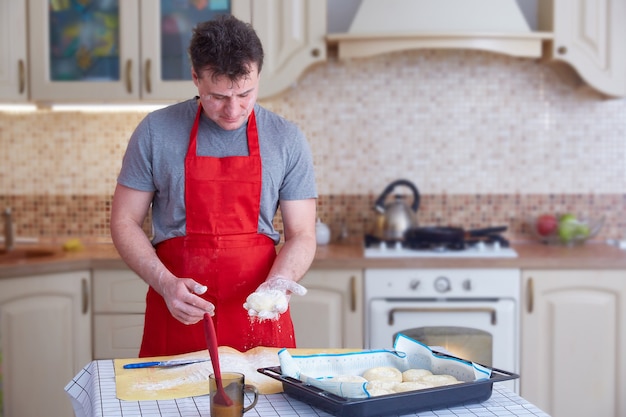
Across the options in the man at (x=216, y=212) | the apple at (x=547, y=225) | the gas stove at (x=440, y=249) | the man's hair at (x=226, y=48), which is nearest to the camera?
the man's hair at (x=226, y=48)

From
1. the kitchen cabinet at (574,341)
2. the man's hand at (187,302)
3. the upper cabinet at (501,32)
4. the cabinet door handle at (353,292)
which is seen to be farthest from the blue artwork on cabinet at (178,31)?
the man's hand at (187,302)

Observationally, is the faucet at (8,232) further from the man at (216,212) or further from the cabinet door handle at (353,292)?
the man at (216,212)

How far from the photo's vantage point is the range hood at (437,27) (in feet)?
10.8

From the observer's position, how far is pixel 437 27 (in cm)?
332

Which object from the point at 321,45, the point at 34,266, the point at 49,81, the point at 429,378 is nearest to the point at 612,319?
the point at 321,45

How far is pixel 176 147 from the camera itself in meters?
Answer: 2.14

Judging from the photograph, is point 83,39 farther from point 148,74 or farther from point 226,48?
point 226,48

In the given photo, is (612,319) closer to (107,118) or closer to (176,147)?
(176,147)

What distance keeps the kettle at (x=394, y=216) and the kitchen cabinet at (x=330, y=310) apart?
374 mm

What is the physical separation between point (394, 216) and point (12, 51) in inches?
65.5

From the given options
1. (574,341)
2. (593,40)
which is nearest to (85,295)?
(574,341)

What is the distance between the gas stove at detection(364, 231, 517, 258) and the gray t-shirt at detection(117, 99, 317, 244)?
1055mm

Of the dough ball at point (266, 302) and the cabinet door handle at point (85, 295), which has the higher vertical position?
the dough ball at point (266, 302)

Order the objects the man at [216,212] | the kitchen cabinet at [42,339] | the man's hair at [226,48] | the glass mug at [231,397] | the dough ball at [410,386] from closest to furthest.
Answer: the glass mug at [231,397]
the dough ball at [410,386]
the man's hair at [226,48]
the man at [216,212]
the kitchen cabinet at [42,339]
